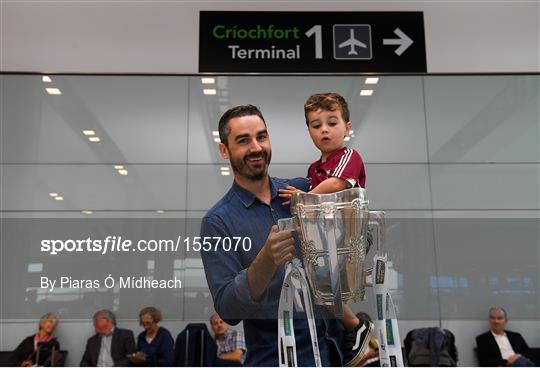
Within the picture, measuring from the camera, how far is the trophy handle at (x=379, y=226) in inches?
114

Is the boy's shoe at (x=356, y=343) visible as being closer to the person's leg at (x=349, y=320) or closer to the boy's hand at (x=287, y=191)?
the person's leg at (x=349, y=320)

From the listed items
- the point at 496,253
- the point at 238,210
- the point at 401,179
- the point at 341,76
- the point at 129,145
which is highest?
the point at 341,76

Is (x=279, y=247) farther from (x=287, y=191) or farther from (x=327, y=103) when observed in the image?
(x=327, y=103)

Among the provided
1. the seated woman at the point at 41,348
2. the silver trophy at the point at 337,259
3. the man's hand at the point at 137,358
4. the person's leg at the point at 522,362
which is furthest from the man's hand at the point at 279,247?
the person's leg at the point at 522,362

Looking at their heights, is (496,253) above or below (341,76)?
below

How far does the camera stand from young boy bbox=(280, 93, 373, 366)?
322cm

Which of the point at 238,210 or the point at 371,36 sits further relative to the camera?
the point at 371,36

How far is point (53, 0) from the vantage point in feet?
13.3

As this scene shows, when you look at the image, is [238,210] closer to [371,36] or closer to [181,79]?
[181,79]

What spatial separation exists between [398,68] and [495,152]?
0.91 m

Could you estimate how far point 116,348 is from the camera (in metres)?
3.61

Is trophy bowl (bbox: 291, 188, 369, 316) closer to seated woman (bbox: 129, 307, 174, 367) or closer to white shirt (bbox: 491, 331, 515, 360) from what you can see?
seated woman (bbox: 129, 307, 174, 367)

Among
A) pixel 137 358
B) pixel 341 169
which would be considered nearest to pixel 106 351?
pixel 137 358

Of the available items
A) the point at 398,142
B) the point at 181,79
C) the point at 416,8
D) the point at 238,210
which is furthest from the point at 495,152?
the point at 181,79
